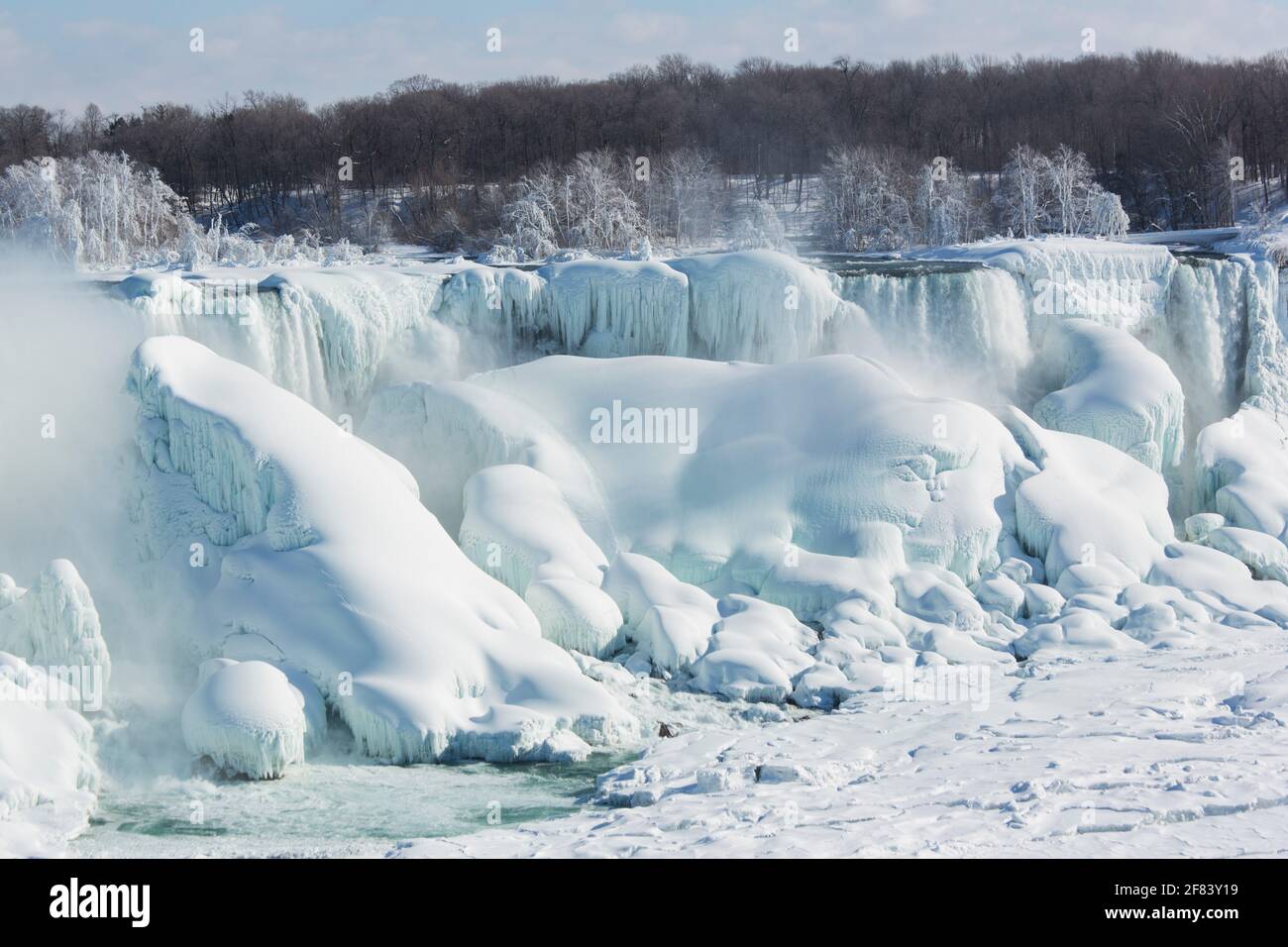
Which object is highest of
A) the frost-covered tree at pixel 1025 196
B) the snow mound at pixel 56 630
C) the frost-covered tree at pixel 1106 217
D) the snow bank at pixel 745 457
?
the frost-covered tree at pixel 1025 196

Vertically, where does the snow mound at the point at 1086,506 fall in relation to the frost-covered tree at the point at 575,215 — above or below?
below

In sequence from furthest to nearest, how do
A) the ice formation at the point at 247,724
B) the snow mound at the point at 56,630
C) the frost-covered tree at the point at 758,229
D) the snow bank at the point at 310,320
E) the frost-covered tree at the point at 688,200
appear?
the frost-covered tree at the point at 688,200 < the frost-covered tree at the point at 758,229 < the snow bank at the point at 310,320 < the snow mound at the point at 56,630 < the ice formation at the point at 247,724

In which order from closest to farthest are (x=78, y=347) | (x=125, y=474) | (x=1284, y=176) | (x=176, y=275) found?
(x=125, y=474)
(x=78, y=347)
(x=176, y=275)
(x=1284, y=176)

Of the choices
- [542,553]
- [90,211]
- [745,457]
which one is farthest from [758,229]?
[542,553]

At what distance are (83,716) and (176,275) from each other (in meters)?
7.13

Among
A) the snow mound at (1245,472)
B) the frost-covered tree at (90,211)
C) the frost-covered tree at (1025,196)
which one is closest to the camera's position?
the snow mound at (1245,472)

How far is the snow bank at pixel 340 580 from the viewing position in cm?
1209

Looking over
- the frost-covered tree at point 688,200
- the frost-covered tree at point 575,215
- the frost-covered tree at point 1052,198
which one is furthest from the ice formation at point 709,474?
the frost-covered tree at point 688,200

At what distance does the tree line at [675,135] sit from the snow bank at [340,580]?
2579 centimetres

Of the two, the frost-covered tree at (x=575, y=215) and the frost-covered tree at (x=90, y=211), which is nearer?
the frost-covered tree at (x=90, y=211)

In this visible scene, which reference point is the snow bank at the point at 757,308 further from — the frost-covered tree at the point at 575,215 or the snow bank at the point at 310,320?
the frost-covered tree at the point at 575,215

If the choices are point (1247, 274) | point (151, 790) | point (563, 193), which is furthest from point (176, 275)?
point (563, 193)

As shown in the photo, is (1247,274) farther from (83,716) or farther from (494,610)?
(83,716)

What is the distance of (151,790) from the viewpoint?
1116 cm
